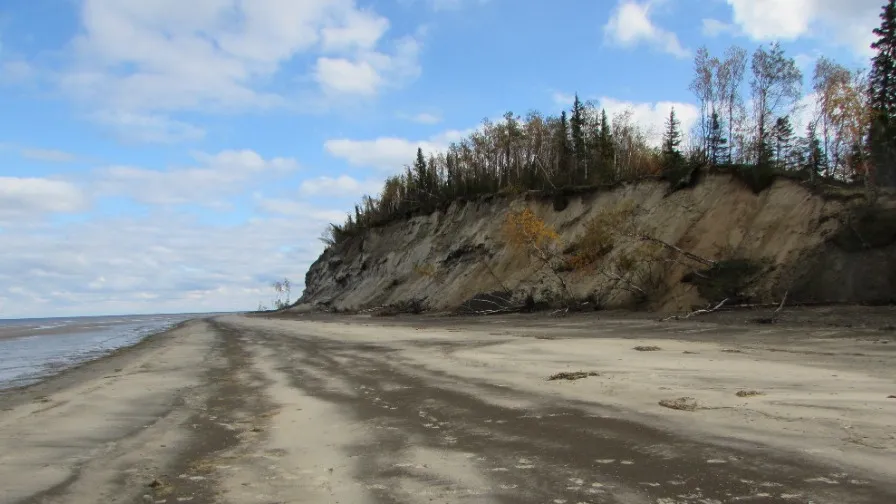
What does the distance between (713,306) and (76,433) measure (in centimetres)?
1905

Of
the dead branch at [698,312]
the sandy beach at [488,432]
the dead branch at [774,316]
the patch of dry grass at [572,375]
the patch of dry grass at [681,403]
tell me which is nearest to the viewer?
the sandy beach at [488,432]

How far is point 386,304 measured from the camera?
141ft

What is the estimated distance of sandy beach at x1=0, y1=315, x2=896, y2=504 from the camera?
3.98m

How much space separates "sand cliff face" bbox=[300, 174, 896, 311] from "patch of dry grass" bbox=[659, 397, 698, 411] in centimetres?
1483

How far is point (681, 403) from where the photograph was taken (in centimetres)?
613

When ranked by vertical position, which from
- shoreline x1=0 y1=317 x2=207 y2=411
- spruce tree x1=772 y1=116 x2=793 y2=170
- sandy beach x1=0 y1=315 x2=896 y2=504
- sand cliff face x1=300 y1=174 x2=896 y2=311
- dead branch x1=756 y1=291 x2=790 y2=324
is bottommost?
shoreline x1=0 y1=317 x2=207 y2=411

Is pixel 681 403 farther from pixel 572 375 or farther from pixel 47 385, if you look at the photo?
pixel 47 385

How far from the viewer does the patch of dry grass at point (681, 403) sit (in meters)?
5.95

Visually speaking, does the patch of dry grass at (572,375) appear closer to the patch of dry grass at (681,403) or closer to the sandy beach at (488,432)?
the sandy beach at (488,432)

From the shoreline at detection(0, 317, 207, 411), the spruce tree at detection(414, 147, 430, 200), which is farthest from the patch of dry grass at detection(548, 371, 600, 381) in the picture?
the spruce tree at detection(414, 147, 430, 200)

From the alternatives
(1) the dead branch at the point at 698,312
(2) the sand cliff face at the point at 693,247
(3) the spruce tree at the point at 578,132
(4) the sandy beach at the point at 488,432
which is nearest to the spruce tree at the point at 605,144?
(3) the spruce tree at the point at 578,132

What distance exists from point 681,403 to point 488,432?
88.2 inches

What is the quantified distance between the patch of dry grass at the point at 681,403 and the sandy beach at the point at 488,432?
0.14 ft

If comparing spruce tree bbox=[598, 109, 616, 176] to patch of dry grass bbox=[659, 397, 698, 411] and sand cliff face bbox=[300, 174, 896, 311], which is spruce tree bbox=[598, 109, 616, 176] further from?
patch of dry grass bbox=[659, 397, 698, 411]
